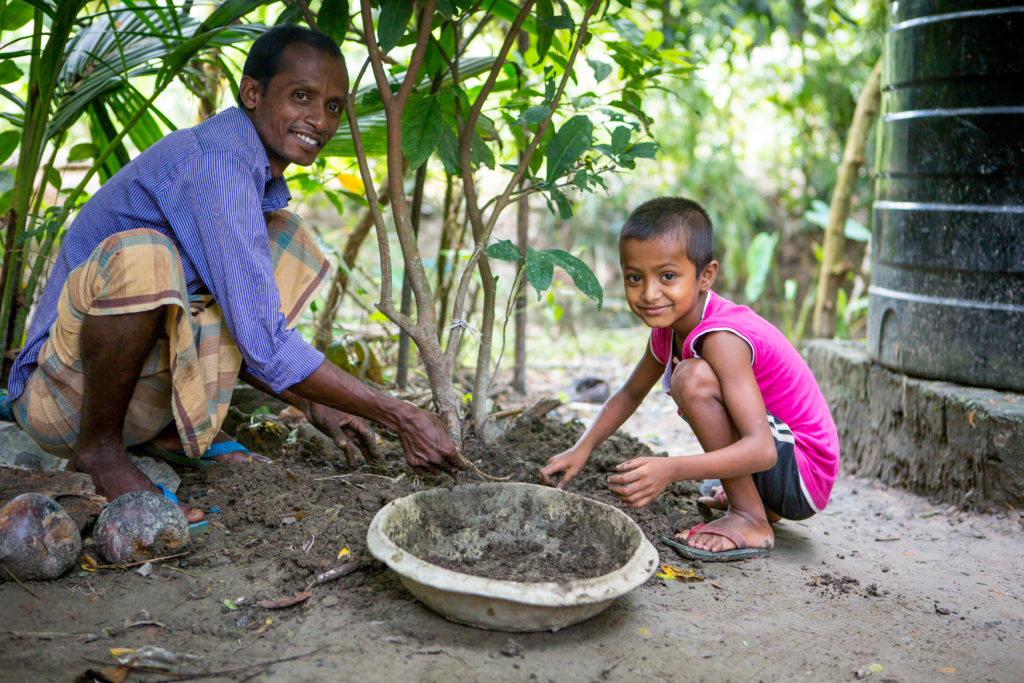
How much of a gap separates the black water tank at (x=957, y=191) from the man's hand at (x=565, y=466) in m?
1.57

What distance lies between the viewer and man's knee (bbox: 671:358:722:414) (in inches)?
84.4

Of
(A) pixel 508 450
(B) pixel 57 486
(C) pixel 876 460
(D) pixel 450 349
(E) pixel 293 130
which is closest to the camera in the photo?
(B) pixel 57 486

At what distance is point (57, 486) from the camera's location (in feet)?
6.17

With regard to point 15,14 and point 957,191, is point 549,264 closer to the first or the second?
point 957,191

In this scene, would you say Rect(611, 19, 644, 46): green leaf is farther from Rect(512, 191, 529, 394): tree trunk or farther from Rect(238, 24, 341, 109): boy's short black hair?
Rect(512, 191, 529, 394): tree trunk

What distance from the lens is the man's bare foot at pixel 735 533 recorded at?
2.13 m

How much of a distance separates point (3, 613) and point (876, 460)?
2912 mm

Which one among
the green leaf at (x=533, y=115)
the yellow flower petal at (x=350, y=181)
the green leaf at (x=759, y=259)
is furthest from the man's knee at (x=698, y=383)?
the green leaf at (x=759, y=259)

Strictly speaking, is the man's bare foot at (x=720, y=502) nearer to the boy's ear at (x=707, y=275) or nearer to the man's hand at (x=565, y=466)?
the man's hand at (x=565, y=466)

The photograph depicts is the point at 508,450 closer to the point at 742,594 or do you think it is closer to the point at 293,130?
the point at 742,594

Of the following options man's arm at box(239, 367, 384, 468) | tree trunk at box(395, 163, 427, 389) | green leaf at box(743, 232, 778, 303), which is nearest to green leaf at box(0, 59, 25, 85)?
man's arm at box(239, 367, 384, 468)

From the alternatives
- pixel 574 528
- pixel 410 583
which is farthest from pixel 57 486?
pixel 574 528

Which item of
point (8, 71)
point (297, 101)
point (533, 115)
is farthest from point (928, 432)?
point (8, 71)

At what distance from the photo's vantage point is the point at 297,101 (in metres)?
2.06
